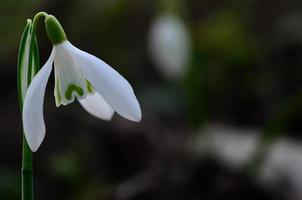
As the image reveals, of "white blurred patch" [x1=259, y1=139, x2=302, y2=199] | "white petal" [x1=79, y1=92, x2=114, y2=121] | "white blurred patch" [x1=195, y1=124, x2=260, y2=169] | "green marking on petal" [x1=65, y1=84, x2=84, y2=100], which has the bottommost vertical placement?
"green marking on petal" [x1=65, y1=84, x2=84, y2=100]

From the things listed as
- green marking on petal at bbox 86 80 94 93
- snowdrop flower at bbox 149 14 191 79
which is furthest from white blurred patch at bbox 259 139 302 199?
green marking on petal at bbox 86 80 94 93

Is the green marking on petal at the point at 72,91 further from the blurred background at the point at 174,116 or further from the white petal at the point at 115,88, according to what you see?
the blurred background at the point at 174,116

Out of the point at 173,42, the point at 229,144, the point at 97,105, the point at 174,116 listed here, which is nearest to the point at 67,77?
the point at 97,105

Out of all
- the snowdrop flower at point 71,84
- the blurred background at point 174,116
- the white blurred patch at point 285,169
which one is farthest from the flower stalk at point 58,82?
the white blurred patch at point 285,169

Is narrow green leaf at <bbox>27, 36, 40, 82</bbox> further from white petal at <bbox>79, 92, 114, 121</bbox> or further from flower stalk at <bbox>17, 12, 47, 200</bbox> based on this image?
white petal at <bbox>79, 92, 114, 121</bbox>

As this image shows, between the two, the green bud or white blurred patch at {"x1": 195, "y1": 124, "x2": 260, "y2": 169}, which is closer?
the green bud

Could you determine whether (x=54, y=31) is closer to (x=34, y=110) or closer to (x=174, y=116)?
(x=34, y=110)

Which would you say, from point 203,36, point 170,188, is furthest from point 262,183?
point 203,36

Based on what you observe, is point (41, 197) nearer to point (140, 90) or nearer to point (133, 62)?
point (140, 90)
